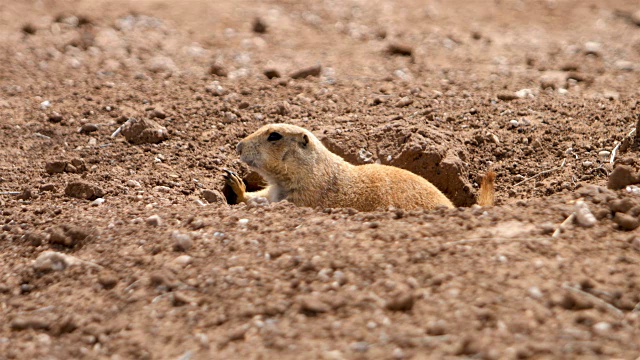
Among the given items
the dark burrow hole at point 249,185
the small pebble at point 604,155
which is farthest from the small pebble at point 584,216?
the dark burrow hole at point 249,185

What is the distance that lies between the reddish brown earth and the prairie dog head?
45 centimetres

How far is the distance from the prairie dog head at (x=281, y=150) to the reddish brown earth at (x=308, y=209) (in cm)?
45

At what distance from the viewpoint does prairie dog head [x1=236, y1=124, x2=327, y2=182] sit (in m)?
6.02

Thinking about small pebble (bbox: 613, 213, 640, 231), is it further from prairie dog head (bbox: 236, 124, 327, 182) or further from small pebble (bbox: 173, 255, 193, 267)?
prairie dog head (bbox: 236, 124, 327, 182)

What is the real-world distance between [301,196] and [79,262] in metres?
2.22

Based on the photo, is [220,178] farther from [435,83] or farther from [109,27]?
[109,27]

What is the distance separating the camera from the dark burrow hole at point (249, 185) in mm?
6477

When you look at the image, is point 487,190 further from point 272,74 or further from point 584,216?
point 272,74

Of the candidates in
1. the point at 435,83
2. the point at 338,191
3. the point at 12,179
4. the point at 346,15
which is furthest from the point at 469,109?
the point at 346,15

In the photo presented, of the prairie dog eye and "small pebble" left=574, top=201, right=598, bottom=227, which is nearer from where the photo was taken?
"small pebble" left=574, top=201, right=598, bottom=227

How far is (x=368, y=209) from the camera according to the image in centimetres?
578

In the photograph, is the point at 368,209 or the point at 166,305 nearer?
the point at 166,305

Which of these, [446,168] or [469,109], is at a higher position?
[469,109]

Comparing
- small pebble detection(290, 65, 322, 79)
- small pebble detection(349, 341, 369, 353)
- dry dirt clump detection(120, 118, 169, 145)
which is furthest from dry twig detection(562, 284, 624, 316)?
small pebble detection(290, 65, 322, 79)
